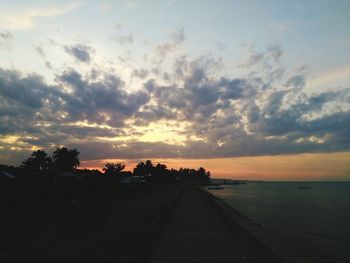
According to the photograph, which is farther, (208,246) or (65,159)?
(65,159)

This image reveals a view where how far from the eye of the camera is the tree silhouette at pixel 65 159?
9918 cm

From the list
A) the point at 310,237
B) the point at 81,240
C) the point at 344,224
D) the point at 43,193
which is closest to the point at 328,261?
the point at 310,237

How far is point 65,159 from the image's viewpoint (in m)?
101

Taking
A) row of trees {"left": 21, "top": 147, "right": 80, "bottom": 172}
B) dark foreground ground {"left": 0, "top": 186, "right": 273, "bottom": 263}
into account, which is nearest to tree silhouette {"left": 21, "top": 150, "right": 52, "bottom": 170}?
row of trees {"left": 21, "top": 147, "right": 80, "bottom": 172}

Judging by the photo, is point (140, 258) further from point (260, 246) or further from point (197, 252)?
point (260, 246)

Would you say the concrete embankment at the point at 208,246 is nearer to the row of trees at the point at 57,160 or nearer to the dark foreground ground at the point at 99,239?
the dark foreground ground at the point at 99,239

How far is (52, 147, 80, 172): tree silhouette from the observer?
9918 cm

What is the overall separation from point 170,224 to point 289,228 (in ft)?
48.9

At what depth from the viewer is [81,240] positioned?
51.3ft

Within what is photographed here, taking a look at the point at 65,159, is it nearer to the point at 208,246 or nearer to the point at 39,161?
the point at 39,161

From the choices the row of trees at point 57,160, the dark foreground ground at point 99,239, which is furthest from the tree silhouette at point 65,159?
the dark foreground ground at point 99,239

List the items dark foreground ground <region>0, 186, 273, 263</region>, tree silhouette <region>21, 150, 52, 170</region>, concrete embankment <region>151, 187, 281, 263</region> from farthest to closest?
tree silhouette <region>21, 150, 52, 170</region> < concrete embankment <region>151, 187, 281, 263</region> < dark foreground ground <region>0, 186, 273, 263</region>

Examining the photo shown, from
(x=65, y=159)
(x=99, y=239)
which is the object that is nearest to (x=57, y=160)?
(x=65, y=159)

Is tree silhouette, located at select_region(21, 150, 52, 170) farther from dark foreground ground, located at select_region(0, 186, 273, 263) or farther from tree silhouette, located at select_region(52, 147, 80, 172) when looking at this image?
dark foreground ground, located at select_region(0, 186, 273, 263)
